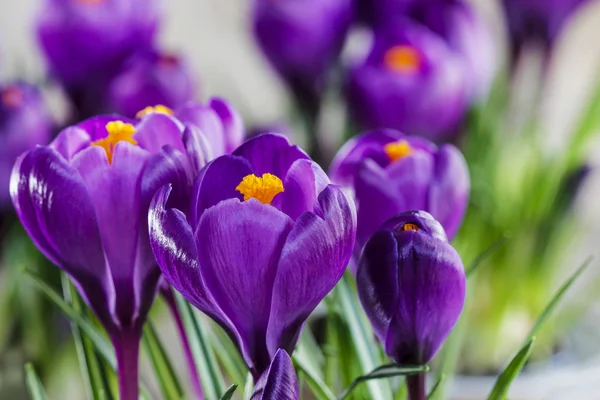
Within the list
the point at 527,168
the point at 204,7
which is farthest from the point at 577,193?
the point at 204,7

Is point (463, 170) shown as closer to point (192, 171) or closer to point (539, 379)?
point (192, 171)

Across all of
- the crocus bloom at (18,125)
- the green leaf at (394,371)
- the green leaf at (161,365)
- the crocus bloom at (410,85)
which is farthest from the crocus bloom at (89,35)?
the green leaf at (394,371)

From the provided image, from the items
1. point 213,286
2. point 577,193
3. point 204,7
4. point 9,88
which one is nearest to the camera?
point 213,286

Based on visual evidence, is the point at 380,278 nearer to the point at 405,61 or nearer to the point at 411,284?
the point at 411,284

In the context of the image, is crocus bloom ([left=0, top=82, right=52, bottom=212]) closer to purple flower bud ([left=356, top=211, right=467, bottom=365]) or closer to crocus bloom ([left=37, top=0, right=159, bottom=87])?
crocus bloom ([left=37, top=0, right=159, bottom=87])

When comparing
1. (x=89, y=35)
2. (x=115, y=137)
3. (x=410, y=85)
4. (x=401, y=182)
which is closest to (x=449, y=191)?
(x=401, y=182)

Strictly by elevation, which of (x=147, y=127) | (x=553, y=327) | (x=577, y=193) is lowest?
(x=553, y=327)

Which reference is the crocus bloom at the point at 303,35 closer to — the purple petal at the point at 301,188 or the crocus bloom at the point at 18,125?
the crocus bloom at the point at 18,125
